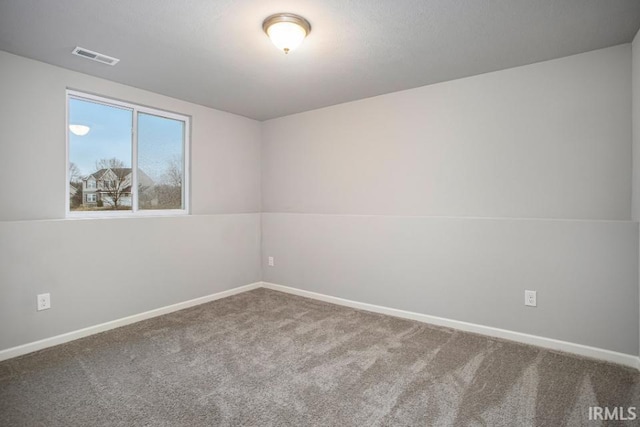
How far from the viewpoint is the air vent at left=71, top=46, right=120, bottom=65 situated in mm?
2551

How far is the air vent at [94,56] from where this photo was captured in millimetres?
2551

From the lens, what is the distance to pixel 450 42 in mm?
2449

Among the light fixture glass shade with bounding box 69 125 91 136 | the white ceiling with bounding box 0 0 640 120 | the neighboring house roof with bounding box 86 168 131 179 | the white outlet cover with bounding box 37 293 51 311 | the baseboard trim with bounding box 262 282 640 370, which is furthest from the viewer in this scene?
the neighboring house roof with bounding box 86 168 131 179

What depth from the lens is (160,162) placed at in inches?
148

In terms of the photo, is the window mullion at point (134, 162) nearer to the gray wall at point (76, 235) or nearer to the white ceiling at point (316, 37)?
the gray wall at point (76, 235)

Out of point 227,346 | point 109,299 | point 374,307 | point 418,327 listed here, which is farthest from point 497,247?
point 109,299

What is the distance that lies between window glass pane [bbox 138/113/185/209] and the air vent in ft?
2.75

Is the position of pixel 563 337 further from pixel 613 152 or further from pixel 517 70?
pixel 517 70

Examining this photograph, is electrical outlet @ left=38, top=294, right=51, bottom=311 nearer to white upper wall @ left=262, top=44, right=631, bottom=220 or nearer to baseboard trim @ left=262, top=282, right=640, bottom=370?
baseboard trim @ left=262, top=282, right=640, bottom=370

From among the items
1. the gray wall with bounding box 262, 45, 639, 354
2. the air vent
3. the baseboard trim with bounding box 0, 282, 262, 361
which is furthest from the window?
the gray wall with bounding box 262, 45, 639, 354

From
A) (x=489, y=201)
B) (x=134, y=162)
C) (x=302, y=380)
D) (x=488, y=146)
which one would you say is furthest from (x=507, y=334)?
(x=134, y=162)

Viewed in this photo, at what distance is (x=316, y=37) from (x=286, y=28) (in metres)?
0.30

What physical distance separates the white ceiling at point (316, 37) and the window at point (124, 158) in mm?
381

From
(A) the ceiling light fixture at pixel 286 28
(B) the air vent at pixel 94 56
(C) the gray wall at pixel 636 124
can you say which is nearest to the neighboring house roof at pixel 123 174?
(B) the air vent at pixel 94 56
